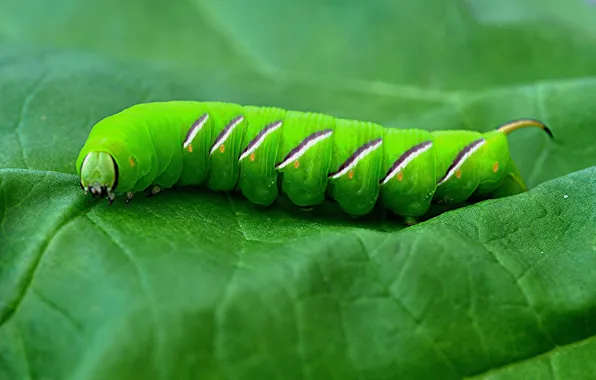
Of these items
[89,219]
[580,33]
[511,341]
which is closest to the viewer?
[511,341]

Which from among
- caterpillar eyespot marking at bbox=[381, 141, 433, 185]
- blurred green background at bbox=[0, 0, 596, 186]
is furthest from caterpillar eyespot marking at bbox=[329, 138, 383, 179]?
blurred green background at bbox=[0, 0, 596, 186]

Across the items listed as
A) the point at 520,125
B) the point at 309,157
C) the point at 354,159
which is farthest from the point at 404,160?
the point at 520,125

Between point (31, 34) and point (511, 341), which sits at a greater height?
point (31, 34)

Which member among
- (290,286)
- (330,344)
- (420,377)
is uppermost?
(290,286)

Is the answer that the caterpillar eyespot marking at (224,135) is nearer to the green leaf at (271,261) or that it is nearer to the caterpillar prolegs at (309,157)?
the caterpillar prolegs at (309,157)

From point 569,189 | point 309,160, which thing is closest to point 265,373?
point 309,160

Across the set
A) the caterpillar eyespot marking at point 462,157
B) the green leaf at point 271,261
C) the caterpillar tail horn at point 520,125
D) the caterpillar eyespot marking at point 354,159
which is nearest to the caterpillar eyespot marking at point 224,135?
the green leaf at point 271,261

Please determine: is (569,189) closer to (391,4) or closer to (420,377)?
(420,377)

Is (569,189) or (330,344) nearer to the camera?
(330,344)
